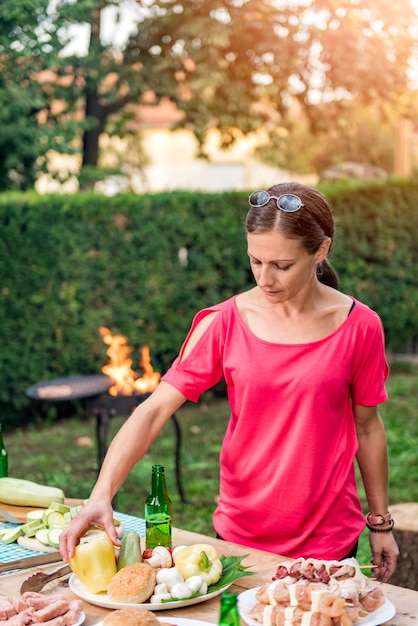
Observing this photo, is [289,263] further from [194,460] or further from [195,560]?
[194,460]

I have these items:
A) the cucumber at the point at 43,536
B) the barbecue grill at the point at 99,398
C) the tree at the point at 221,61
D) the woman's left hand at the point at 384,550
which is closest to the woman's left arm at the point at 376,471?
the woman's left hand at the point at 384,550

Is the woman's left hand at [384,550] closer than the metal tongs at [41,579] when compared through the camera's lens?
No

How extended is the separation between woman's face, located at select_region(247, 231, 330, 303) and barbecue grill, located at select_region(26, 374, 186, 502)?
3.55m

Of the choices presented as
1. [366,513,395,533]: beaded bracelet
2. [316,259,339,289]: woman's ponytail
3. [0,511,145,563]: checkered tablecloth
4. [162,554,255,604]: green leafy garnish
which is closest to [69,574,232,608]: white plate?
[162,554,255,604]: green leafy garnish

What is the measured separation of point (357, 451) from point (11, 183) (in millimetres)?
8706

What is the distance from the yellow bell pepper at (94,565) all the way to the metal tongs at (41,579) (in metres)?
0.10

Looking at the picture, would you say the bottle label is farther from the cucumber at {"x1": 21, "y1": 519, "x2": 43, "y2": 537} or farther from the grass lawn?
the grass lawn

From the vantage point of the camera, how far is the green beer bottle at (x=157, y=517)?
284 centimetres

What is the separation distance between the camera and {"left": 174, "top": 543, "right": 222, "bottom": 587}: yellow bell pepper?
2580 millimetres

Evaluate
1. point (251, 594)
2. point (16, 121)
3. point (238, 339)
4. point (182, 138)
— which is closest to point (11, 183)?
point (16, 121)

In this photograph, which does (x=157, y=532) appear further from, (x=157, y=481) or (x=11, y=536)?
(x=11, y=536)

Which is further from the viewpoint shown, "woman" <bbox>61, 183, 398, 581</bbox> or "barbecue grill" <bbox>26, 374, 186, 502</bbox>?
"barbecue grill" <bbox>26, 374, 186, 502</bbox>

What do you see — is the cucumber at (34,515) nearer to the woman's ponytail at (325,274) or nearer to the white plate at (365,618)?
the white plate at (365,618)

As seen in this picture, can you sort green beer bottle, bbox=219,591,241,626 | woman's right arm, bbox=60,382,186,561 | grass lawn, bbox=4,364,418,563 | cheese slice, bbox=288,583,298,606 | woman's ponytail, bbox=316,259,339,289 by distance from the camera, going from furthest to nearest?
grass lawn, bbox=4,364,418,563 < woman's ponytail, bbox=316,259,339,289 < woman's right arm, bbox=60,382,186,561 < cheese slice, bbox=288,583,298,606 < green beer bottle, bbox=219,591,241,626
